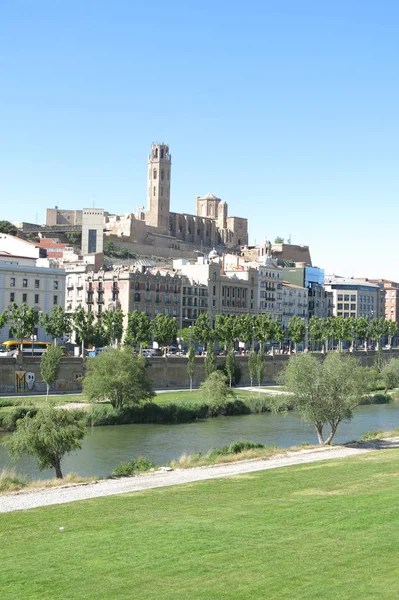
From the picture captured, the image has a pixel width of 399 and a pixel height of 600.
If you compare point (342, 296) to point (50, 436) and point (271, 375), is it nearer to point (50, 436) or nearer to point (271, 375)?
point (271, 375)

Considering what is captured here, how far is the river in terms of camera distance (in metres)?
43.5

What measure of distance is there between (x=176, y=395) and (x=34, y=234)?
9568cm

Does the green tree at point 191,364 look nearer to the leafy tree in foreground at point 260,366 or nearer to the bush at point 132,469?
the leafy tree in foreground at point 260,366

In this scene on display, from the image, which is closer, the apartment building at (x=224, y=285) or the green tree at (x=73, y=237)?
the apartment building at (x=224, y=285)

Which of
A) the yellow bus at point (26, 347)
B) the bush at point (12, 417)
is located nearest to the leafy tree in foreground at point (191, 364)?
the yellow bus at point (26, 347)

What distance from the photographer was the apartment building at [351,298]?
158875mm

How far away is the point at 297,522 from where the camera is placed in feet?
71.7

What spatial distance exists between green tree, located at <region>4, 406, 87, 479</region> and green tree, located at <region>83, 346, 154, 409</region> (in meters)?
26.6

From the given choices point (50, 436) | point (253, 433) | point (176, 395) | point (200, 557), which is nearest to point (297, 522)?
point (200, 557)

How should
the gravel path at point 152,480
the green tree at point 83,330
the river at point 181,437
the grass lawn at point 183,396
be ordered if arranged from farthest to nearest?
the green tree at point 83,330 → the grass lawn at point 183,396 → the river at point 181,437 → the gravel path at point 152,480

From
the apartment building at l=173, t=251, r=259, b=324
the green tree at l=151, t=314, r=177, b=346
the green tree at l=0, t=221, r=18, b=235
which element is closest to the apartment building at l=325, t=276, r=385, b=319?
the apartment building at l=173, t=251, r=259, b=324

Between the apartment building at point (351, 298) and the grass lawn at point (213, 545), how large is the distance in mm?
132060

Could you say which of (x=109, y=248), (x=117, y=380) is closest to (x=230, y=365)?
(x=117, y=380)

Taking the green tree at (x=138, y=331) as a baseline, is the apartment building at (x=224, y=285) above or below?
above
